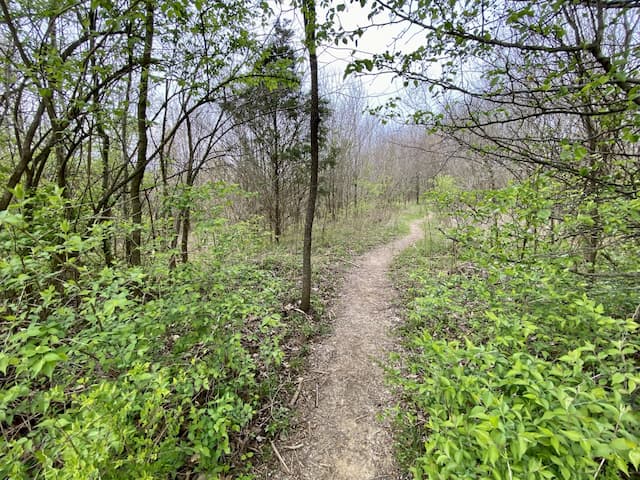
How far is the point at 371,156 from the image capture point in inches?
621

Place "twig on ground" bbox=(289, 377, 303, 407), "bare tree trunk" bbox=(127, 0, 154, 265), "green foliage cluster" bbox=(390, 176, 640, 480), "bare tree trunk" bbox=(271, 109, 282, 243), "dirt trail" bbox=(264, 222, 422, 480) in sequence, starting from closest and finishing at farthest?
"green foliage cluster" bbox=(390, 176, 640, 480) → "dirt trail" bbox=(264, 222, 422, 480) → "twig on ground" bbox=(289, 377, 303, 407) → "bare tree trunk" bbox=(127, 0, 154, 265) → "bare tree trunk" bbox=(271, 109, 282, 243)

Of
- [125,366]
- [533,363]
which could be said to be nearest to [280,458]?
[125,366]

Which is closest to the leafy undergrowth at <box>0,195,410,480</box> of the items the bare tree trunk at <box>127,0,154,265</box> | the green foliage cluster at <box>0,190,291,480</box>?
the green foliage cluster at <box>0,190,291,480</box>

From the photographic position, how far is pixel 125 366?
1.59 metres

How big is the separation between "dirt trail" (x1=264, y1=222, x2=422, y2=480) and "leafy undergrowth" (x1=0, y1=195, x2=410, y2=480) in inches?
9.8

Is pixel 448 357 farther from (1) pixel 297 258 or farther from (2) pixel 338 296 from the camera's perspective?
(1) pixel 297 258

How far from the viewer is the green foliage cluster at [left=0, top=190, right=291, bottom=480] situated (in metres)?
1.19

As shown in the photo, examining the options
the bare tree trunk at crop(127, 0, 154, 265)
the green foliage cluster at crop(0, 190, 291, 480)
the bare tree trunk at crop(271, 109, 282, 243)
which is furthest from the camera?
the bare tree trunk at crop(271, 109, 282, 243)

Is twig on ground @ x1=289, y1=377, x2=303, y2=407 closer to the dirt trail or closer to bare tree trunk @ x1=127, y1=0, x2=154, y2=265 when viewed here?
the dirt trail

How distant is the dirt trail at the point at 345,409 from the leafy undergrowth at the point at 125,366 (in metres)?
0.25

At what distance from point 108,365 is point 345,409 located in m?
2.09

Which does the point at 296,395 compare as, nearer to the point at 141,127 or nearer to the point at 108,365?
the point at 108,365

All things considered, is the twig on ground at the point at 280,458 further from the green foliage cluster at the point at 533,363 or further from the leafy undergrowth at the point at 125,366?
the green foliage cluster at the point at 533,363

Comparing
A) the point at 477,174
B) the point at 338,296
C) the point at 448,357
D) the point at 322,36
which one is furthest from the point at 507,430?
the point at 477,174
